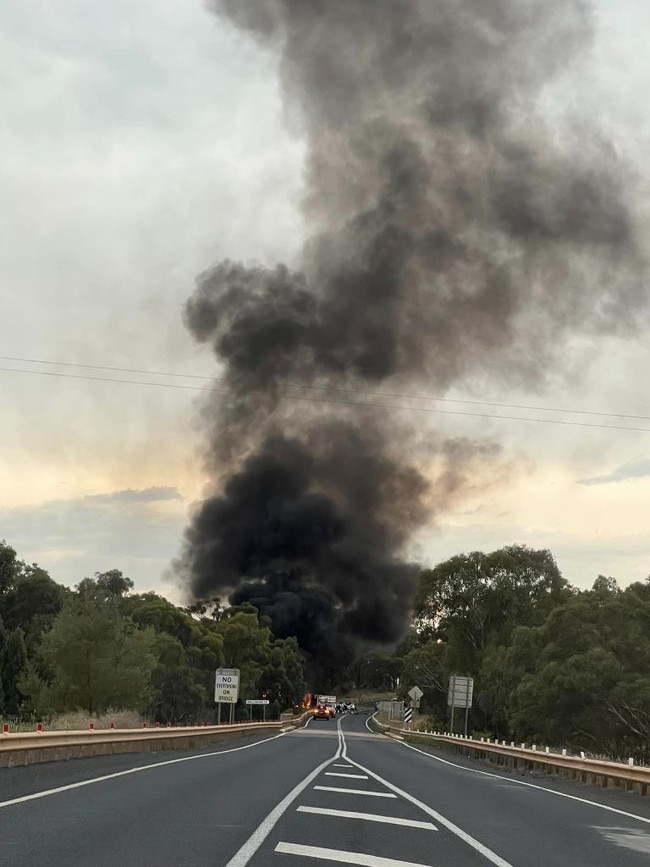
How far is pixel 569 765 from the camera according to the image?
30188 mm

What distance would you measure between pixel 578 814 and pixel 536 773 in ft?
62.9

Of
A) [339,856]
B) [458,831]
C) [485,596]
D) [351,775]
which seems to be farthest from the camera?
[485,596]

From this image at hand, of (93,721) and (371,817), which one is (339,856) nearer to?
(371,817)

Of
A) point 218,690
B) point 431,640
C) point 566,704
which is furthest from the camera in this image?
point 431,640

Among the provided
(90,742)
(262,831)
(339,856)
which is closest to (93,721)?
(90,742)

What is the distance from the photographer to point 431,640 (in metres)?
111

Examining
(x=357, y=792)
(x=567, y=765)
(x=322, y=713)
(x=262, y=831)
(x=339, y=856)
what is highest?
(x=339, y=856)

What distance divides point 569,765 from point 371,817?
723 inches

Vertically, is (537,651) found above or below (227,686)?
above

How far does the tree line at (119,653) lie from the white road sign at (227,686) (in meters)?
4.94

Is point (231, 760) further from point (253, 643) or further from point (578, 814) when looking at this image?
point (253, 643)

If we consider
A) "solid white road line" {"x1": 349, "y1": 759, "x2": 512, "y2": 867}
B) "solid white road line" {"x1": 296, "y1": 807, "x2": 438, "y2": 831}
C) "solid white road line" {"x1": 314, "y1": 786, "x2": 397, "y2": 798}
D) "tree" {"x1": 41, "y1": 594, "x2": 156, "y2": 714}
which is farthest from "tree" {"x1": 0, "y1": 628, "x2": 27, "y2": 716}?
"solid white road line" {"x1": 296, "y1": 807, "x2": 438, "y2": 831}

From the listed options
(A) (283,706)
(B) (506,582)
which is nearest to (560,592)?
(B) (506,582)

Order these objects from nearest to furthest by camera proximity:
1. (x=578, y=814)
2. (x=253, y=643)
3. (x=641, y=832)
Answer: (x=641, y=832) < (x=578, y=814) < (x=253, y=643)
